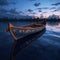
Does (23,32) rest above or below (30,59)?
above

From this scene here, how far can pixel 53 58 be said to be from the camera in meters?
10.8

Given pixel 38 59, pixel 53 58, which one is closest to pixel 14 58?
pixel 38 59

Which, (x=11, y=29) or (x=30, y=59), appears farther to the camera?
(x=11, y=29)

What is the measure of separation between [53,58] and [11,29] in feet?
24.9

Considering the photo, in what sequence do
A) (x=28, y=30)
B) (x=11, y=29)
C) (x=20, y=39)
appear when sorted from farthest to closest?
1. (x=28, y=30)
2. (x=20, y=39)
3. (x=11, y=29)

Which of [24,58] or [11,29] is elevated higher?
[11,29]

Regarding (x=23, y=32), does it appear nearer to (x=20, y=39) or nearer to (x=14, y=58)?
(x=20, y=39)

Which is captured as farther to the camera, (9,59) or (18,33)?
(18,33)

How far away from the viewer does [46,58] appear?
35.2 ft

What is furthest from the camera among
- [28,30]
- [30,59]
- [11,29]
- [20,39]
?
[28,30]

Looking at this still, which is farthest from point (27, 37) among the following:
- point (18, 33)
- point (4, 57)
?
point (4, 57)

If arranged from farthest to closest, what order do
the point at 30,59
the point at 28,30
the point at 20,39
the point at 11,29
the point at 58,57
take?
the point at 28,30 < the point at 20,39 < the point at 11,29 < the point at 58,57 < the point at 30,59

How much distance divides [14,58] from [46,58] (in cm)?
294

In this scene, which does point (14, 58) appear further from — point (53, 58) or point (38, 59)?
point (53, 58)
